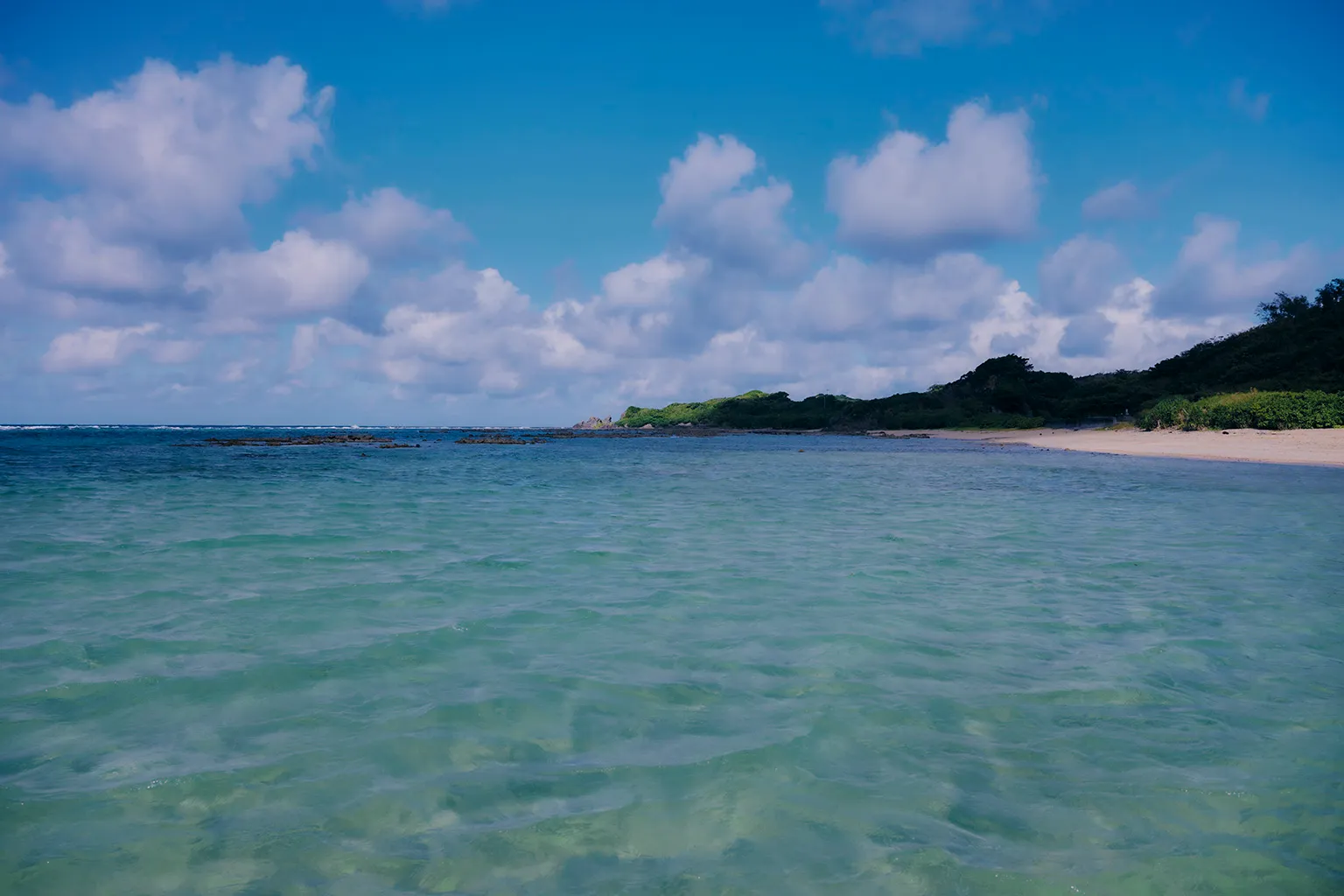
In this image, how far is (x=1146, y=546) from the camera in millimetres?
11703

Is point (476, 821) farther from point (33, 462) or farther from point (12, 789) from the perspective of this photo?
point (33, 462)


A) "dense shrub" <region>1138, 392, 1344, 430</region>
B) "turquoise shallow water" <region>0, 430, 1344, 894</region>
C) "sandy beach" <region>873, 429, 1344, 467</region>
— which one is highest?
"dense shrub" <region>1138, 392, 1344, 430</region>

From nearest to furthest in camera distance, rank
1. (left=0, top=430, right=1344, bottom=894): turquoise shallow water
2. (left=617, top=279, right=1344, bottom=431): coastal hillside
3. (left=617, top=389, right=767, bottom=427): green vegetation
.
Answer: (left=0, top=430, right=1344, bottom=894): turquoise shallow water < (left=617, top=279, right=1344, bottom=431): coastal hillside < (left=617, top=389, right=767, bottom=427): green vegetation

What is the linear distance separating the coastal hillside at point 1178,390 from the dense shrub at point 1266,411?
0.21 ft

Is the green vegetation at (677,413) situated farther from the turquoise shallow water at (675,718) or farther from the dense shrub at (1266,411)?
the turquoise shallow water at (675,718)

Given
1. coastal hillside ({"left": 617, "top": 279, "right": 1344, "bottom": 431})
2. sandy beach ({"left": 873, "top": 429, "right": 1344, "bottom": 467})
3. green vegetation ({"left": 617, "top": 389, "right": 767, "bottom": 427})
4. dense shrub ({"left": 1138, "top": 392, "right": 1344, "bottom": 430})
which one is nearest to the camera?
sandy beach ({"left": 873, "top": 429, "right": 1344, "bottom": 467})

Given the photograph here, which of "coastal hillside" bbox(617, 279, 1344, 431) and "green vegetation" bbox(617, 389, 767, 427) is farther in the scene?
"green vegetation" bbox(617, 389, 767, 427)

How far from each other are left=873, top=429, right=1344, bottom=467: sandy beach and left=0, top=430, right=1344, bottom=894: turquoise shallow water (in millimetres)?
28432

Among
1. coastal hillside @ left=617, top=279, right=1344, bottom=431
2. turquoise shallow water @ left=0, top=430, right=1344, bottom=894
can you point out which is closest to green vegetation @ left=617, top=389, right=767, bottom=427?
coastal hillside @ left=617, top=279, right=1344, bottom=431

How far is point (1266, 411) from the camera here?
44.7m

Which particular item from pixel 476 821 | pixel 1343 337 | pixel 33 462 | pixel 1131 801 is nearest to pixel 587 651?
pixel 476 821

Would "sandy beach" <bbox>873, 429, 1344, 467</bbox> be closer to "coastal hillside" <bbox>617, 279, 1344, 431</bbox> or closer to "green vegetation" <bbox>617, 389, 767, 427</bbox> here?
"coastal hillside" <bbox>617, 279, 1344, 431</bbox>

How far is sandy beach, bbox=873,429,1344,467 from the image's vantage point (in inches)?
1291

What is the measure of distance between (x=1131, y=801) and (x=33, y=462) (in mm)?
48667
